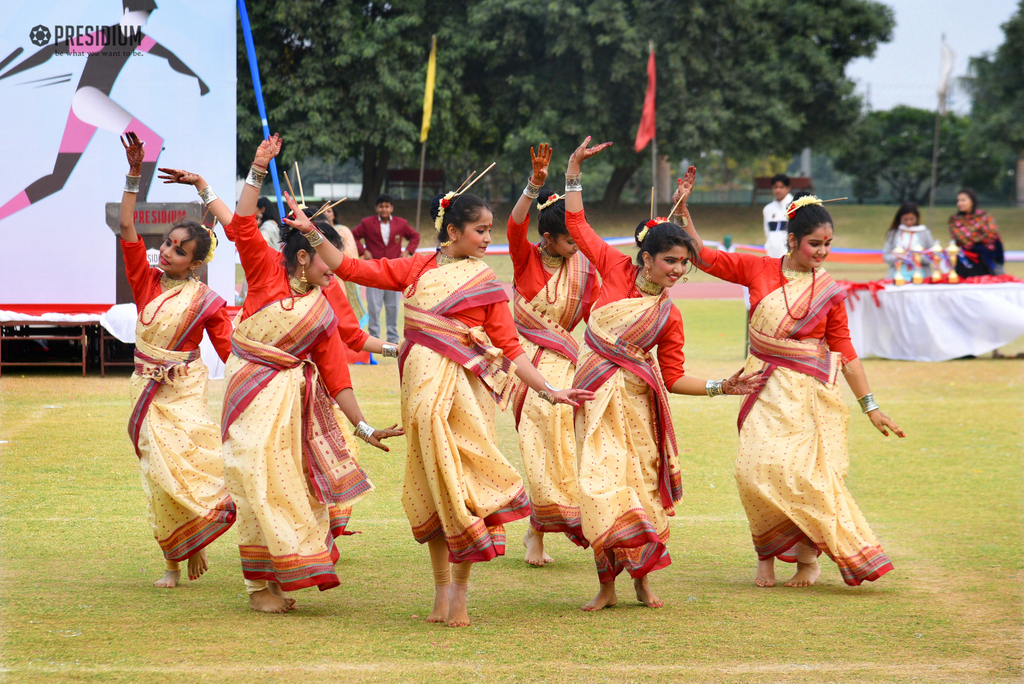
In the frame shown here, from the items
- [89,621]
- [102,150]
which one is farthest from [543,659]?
[102,150]

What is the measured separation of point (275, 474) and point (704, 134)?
92.5 ft

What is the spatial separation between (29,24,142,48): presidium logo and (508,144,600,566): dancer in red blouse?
642 centimetres

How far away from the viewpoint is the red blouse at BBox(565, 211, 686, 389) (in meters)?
4.44

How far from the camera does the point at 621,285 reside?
4.54 m

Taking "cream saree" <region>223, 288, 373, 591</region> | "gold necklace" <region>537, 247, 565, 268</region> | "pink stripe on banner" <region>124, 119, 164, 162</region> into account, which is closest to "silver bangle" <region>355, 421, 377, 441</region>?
"cream saree" <region>223, 288, 373, 591</region>

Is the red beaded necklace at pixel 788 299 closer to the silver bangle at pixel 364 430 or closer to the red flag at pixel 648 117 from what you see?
the silver bangle at pixel 364 430

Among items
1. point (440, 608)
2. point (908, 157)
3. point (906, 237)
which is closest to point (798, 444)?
point (440, 608)

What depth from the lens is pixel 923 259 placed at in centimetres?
1254

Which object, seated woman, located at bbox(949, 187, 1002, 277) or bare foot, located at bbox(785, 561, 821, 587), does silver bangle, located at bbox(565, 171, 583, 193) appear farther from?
seated woman, located at bbox(949, 187, 1002, 277)

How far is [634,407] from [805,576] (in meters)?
1.23

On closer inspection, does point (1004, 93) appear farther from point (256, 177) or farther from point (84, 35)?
point (256, 177)

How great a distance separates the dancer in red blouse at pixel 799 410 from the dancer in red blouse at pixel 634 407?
0.32 meters

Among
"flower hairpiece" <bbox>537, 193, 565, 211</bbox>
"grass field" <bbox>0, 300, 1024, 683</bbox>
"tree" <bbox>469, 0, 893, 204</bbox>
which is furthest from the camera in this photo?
"tree" <bbox>469, 0, 893, 204</bbox>

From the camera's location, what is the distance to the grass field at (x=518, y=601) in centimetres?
355
